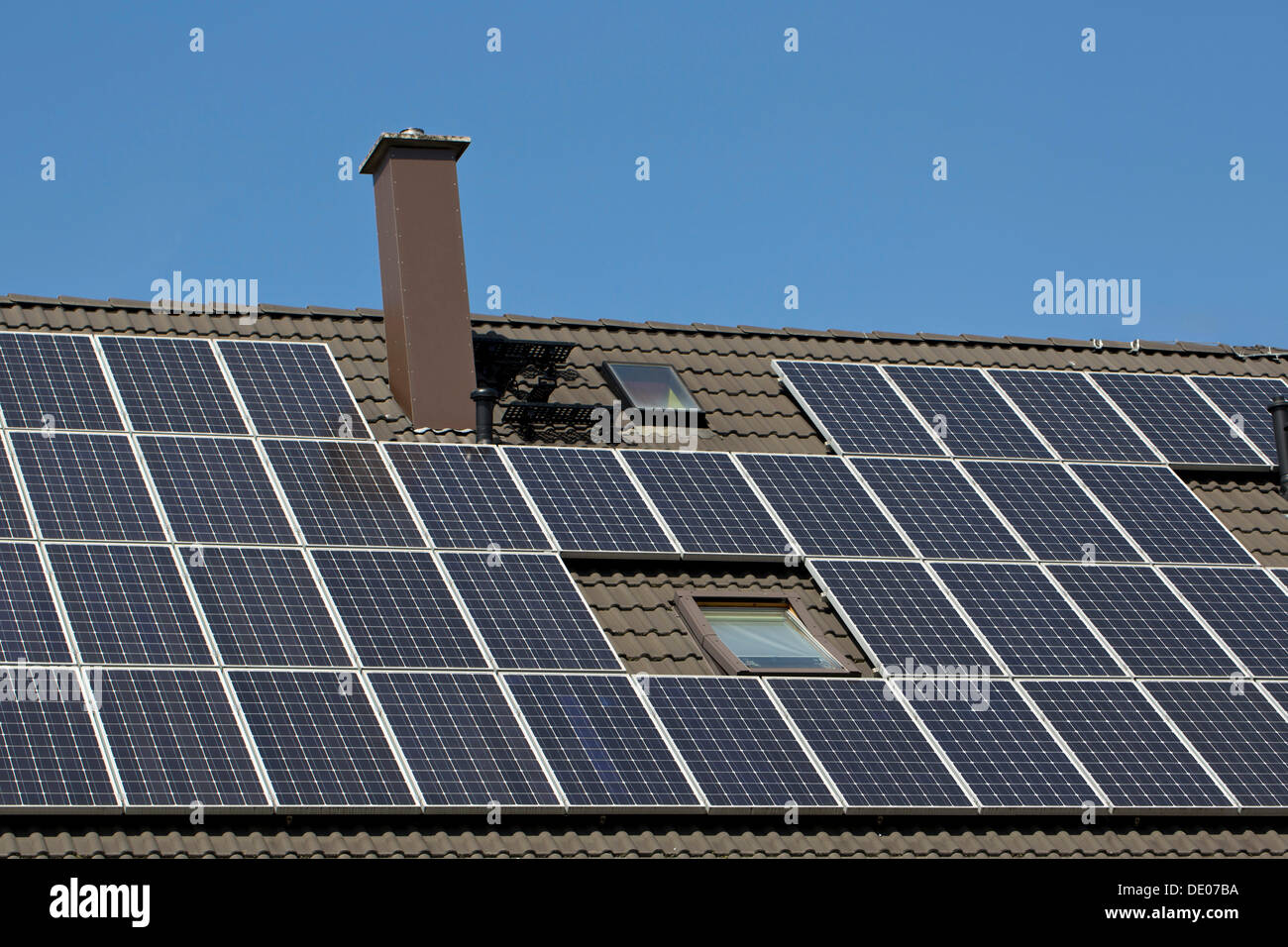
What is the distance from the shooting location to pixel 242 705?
12.5 m

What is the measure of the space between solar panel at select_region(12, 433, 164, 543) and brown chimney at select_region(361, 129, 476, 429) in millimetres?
3024

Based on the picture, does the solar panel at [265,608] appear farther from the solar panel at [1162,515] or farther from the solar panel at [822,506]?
the solar panel at [1162,515]

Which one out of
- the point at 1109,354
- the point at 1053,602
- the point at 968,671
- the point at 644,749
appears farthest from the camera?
the point at 1109,354

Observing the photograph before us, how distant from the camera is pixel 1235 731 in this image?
14.4m

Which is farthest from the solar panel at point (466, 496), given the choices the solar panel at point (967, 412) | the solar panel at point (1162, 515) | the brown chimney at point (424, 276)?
the solar panel at point (1162, 515)

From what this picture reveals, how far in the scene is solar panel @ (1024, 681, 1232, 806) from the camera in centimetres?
1372

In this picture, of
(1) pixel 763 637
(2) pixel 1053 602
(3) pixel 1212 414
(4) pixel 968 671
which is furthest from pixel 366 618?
(3) pixel 1212 414

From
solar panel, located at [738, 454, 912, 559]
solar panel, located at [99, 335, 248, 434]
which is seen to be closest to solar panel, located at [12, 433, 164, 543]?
solar panel, located at [99, 335, 248, 434]

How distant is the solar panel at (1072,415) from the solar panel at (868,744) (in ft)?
16.5

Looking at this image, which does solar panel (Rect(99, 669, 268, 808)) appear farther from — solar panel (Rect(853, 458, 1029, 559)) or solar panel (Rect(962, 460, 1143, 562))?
solar panel (Rect(962, 460, 1143, 562))
